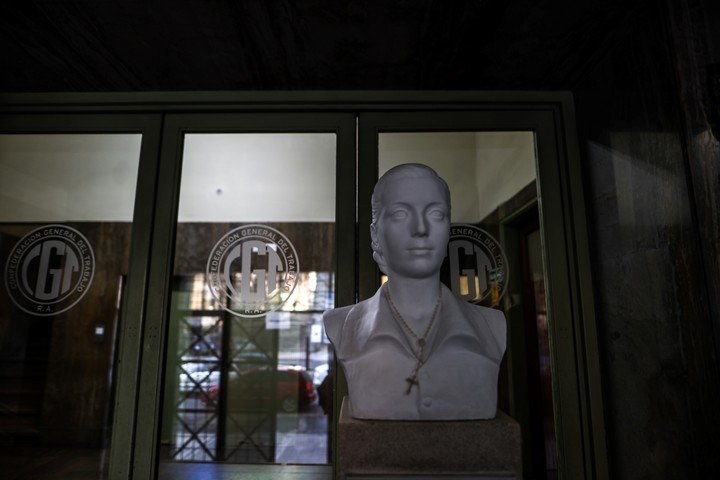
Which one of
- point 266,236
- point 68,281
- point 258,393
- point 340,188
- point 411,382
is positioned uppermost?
point 340,188

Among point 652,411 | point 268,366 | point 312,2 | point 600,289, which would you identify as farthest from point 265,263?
point 268,366

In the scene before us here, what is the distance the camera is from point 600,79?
244 centimetres

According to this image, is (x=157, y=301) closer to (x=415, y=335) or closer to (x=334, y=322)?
(x=334, y=322)

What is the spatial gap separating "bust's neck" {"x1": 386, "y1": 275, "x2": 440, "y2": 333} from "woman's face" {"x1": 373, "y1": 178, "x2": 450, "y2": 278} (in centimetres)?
6

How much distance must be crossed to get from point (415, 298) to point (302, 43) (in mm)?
1445

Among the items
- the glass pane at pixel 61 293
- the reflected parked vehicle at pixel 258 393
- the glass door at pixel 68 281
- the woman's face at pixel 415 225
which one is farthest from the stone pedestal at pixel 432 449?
the reflected parked vehicle at pixel 258 393

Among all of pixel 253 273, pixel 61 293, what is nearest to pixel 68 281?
Result: pixel 61 293

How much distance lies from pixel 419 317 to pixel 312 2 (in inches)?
58.6

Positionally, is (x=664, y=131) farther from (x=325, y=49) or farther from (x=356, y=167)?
(x=325, y=49)

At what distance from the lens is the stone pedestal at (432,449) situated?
1506 millimetres

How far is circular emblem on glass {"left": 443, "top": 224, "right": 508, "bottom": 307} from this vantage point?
245cm

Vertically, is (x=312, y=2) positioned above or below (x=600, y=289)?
above

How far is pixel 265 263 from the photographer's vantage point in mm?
2512

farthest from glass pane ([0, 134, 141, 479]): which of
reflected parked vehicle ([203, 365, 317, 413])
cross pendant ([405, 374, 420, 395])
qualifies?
reflected parked vehicle ([203, 365, 317, 413])
